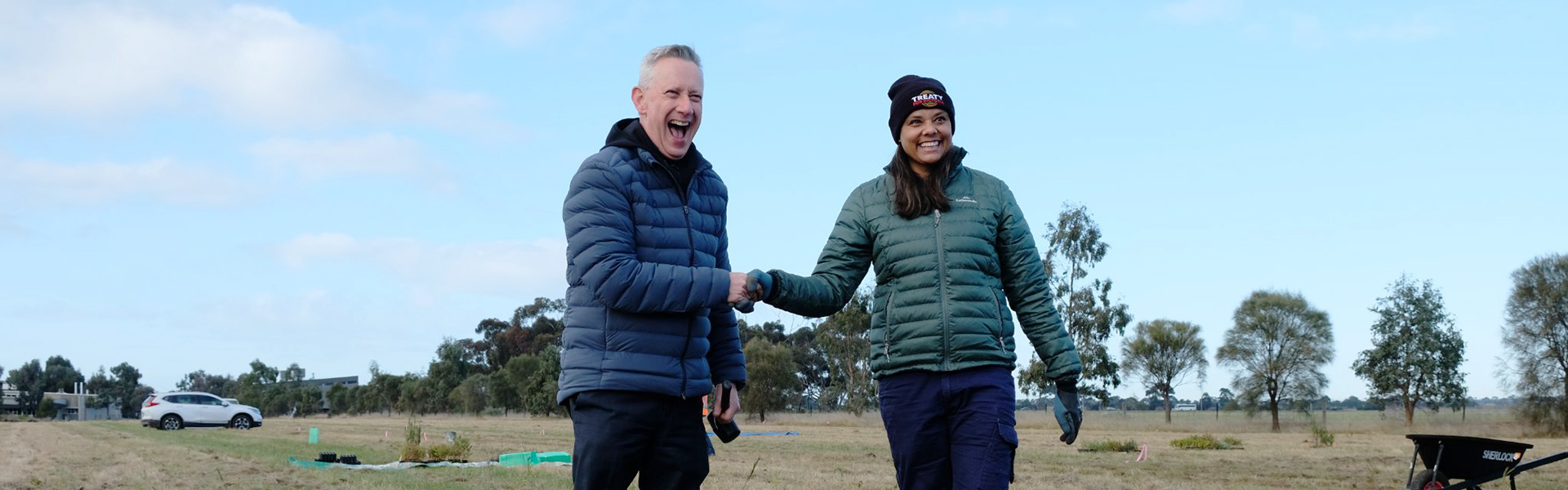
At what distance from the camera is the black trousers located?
10.0 ft

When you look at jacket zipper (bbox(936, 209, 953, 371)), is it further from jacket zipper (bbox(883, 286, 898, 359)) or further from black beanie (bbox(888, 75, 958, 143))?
black beanie (bbox(888, 75, 958, 143))

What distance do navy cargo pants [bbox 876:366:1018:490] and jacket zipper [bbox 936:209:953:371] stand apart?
6cm

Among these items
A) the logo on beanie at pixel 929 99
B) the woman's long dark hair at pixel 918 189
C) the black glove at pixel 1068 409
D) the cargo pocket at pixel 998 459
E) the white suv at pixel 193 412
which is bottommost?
the white suv at pixel 193 412

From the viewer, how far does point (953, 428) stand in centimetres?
363

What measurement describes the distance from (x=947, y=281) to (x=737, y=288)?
32.1 inches

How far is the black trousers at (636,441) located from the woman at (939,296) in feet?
1.59

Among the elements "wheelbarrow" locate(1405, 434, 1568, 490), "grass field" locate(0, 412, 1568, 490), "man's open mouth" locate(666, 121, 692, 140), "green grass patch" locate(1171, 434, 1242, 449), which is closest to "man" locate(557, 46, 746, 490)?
"man's open mouth" locate(666, 121, 692, 140)

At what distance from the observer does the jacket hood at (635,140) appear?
3229 mm

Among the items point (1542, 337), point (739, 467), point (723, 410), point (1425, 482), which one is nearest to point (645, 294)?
point (723, 410)

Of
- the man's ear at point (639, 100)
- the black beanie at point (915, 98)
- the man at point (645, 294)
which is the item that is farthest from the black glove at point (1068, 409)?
the man's ear at point (639, 100)

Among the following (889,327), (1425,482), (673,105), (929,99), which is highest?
(929,99)

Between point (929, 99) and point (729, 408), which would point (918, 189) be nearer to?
point (929, 99)

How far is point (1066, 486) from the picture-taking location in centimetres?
1048

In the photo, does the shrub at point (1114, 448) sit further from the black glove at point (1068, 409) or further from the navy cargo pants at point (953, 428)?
the navy cargo pants at point (953, 428)
